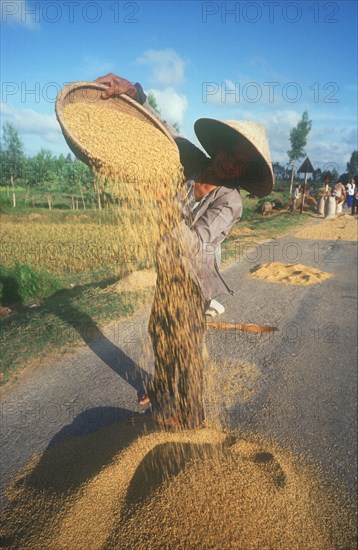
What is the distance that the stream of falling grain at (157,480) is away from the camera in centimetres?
156

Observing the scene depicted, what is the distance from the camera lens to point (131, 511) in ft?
5.33

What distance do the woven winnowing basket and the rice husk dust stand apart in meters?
1.67

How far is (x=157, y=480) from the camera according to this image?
181cm

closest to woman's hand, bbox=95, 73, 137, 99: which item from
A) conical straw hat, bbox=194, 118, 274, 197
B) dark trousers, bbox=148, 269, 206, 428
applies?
conical straw hat, bbox=194, 118, 274, 197

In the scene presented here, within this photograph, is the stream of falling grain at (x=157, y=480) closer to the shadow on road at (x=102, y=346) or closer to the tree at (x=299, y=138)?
the shadow on road at (x=102, y=346)

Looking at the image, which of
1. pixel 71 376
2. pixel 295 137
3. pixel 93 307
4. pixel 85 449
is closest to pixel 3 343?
pixel 71 376

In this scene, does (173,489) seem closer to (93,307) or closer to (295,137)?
(93,307)

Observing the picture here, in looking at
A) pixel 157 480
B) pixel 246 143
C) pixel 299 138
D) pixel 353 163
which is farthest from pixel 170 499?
pixel 353 163

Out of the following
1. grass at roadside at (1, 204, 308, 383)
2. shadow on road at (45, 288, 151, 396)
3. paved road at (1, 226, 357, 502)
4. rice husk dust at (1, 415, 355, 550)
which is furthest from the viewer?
grass at roadside at (1, 204, 308, 383)

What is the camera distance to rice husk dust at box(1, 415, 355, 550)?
1.54 metres

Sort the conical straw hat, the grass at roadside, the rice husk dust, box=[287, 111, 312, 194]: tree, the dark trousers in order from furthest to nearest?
box=[287, 111, 312, 194]: tree, the grass at roadside, the dark trousers, the conical straw hat, the rice husk dust

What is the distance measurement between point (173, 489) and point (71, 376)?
147cm

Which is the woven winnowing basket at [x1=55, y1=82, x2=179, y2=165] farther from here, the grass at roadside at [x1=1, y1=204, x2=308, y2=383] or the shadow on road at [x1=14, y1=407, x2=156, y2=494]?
the grass at roadside at [x1=1, y1=204, x2=308, y2=383]

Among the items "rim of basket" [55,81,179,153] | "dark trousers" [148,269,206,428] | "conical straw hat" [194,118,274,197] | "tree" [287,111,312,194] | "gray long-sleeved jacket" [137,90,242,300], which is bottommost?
"dark trousers" [148,269,206,428]
